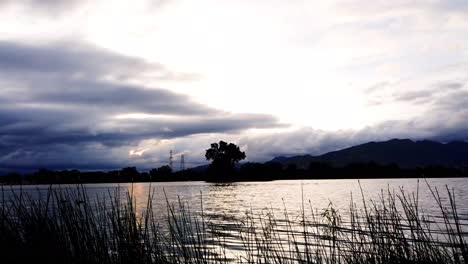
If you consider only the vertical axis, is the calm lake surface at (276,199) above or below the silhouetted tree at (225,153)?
below

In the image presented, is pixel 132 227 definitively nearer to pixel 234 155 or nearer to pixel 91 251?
pixel 91 251

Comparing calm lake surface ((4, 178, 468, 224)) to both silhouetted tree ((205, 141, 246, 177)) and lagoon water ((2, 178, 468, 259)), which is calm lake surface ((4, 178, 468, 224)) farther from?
silhouetted tree ((205, 141, 246, 177))

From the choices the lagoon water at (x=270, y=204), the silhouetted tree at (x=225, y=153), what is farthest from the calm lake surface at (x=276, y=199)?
the silhouetted tree at (x=225, y=153)

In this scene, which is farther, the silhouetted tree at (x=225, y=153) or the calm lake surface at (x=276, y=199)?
the silhouetted tree at (x=225, y=153)

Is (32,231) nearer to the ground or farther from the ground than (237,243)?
farther from the ground

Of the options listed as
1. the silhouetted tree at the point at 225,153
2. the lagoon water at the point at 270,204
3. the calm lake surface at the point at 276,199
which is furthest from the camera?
the silhouetted tree at the point at 225,153

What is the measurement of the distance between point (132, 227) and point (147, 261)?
768 mm

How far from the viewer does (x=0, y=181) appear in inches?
399

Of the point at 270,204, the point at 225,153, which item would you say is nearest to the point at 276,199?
the point at 270,204

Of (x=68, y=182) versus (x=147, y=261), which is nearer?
(x=147, y=261)

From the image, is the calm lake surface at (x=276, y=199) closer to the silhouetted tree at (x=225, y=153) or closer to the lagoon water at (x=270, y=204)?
the lagoon water at (x=270, y=204)

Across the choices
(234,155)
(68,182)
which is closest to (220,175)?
(234,155)

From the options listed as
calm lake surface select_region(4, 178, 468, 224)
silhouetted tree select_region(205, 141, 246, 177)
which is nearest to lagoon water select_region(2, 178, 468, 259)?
calm lake surface select_region(4, 178, 468, 224)

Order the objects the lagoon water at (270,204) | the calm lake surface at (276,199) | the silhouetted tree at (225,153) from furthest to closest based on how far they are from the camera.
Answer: the silhouetted tree at (225,153)
the calm lake surface at (276,199)
the lagoon water at (270,204)
